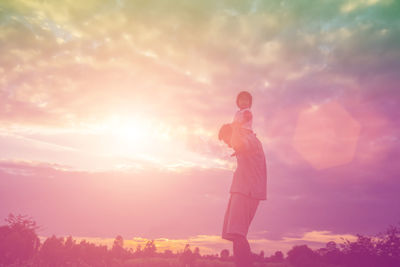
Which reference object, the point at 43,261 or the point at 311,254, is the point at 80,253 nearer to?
the point at 43,261

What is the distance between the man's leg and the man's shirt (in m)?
1.13

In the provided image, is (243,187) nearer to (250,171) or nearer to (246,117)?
(250,171)

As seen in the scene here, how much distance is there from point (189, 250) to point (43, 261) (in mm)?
5561

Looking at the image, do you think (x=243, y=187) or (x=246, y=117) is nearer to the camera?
(x=243, y=187)

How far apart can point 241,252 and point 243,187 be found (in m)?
1.55

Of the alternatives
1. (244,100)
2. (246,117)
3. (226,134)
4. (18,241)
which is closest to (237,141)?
(226,134)

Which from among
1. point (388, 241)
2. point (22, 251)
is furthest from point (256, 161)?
point (22, 251)

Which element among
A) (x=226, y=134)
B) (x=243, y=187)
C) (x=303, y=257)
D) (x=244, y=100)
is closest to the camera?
(x=243, y=187)

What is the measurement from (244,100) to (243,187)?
7.90 ft

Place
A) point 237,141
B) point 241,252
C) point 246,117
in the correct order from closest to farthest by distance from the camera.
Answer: point 241,252 < point 237,141 < point 246,117

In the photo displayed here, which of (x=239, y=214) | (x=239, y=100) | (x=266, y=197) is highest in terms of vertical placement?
(x=239, y=100)

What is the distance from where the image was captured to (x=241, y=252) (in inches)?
299

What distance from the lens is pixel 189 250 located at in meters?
13.2

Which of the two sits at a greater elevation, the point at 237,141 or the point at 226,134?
the point at 226,134
